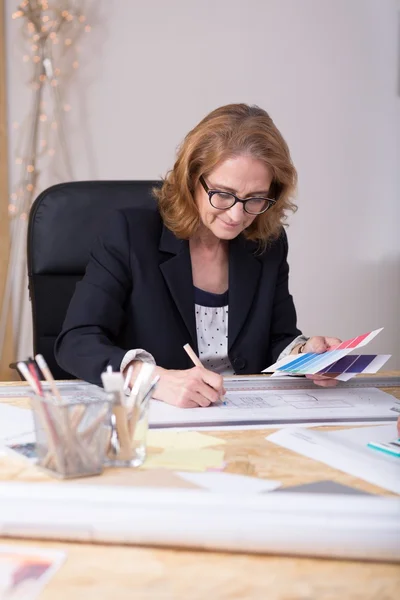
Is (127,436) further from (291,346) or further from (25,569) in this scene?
(291,346)

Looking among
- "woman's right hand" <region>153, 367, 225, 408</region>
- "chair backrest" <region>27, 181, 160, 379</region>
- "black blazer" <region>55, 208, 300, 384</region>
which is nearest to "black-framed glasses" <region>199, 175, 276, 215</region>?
"black blazer" <region>55, 208, 300, 384</region>

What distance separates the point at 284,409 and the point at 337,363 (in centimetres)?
28

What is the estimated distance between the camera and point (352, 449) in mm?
1063

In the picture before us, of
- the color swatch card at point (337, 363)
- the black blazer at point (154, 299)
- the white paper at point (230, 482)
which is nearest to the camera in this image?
the white paper at point (230, 482)

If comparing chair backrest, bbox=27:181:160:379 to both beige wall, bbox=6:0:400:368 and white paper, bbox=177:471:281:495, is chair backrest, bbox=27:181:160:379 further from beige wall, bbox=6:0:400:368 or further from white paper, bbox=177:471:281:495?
beige wall, bbox=6:0:400:368

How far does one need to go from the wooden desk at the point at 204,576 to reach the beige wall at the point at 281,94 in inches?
112

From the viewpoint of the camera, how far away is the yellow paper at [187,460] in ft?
3.17

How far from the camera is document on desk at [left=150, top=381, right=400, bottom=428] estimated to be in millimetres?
1239

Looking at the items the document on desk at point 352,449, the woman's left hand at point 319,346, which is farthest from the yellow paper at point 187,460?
the woman's left hand at point 319,346

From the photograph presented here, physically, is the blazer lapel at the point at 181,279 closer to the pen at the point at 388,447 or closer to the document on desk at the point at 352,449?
the document on desk at the point at 352,449

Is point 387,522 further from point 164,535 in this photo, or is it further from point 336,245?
point 336,245

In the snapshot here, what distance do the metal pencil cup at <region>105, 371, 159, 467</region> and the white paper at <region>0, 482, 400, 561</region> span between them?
134 mm

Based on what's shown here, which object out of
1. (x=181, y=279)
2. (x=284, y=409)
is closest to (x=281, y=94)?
(x=181, y=279)

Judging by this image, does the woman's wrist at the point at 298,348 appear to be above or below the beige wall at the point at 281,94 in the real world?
below
